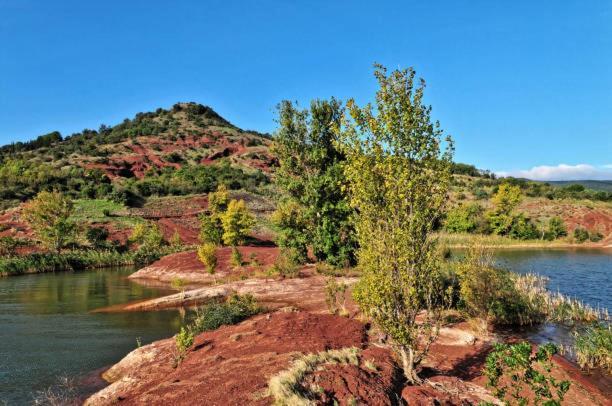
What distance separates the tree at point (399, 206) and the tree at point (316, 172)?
17.4 meters

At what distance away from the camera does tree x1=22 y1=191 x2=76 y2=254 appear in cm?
4769

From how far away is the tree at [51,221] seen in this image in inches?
1877

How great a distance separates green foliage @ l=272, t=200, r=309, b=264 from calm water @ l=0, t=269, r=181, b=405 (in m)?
9.57

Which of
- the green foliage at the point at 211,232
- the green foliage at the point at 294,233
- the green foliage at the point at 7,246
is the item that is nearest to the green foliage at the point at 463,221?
the green foliage at the point at 211,232

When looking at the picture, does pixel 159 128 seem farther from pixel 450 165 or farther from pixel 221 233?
pixel 450 165

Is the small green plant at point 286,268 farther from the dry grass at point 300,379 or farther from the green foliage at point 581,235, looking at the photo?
the green foliage at point 581,235

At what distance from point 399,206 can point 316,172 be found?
18.9 metres

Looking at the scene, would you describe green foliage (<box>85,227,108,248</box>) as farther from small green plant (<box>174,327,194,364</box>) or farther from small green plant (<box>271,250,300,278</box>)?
small green plant (<box>174,327,194,364</box>)

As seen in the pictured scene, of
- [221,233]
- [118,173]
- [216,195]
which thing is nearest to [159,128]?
[118,173]

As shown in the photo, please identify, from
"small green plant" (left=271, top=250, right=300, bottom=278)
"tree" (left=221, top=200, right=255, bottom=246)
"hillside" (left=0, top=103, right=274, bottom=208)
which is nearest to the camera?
"small green plant" (left=271, top=250, right=300, bottom=278)

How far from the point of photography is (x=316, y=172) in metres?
28.2

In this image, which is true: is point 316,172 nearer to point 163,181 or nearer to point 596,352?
point 596,352

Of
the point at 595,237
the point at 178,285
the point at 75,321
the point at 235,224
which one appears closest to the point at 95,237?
the point at 235,224

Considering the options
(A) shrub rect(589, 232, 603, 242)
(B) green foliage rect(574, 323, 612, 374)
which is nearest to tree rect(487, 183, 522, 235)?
(A) shrub rect(589, 232, 603, 242)
